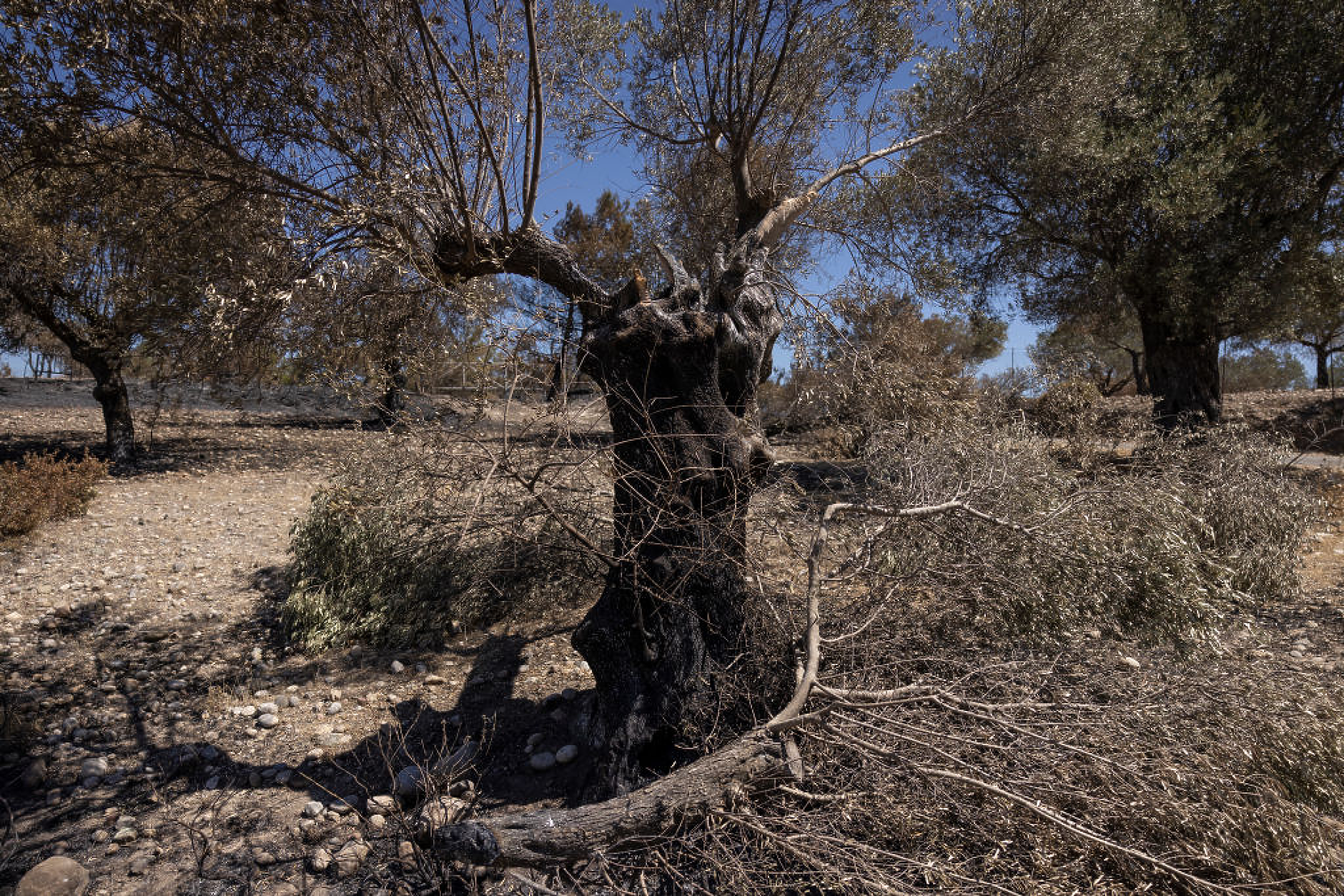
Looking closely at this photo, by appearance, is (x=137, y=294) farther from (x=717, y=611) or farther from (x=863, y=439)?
(x=863, y=439)

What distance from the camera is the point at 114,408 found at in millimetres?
11539

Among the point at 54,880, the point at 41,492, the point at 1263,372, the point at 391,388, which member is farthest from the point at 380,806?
the point at 1263,372

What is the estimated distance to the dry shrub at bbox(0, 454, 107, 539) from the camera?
763 cm

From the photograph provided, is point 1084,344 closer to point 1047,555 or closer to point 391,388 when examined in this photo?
point 1047,555

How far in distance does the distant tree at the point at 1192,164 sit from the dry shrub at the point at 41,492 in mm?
10174

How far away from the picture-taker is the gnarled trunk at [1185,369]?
1139cm

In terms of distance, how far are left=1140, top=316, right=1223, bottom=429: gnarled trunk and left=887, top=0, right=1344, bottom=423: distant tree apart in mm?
215

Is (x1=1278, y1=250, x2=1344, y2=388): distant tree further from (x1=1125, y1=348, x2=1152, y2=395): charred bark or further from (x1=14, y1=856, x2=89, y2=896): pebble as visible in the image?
(x1=14, y1=856, x2=89, y2=896): pebble

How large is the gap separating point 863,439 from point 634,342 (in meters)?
6.49

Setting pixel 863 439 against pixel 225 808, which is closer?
pixel 225 808

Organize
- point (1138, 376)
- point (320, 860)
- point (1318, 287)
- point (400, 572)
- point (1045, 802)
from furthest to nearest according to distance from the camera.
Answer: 1. point (1138, 376)
2. point (1318, 287)
3. point (400, 572)
4. point (320, 860)
5. point (1045, 802)

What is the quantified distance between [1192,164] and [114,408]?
15843 millimetres

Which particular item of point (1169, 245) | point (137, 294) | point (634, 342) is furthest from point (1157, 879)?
point (1169, 245)

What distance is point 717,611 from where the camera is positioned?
384 cm
